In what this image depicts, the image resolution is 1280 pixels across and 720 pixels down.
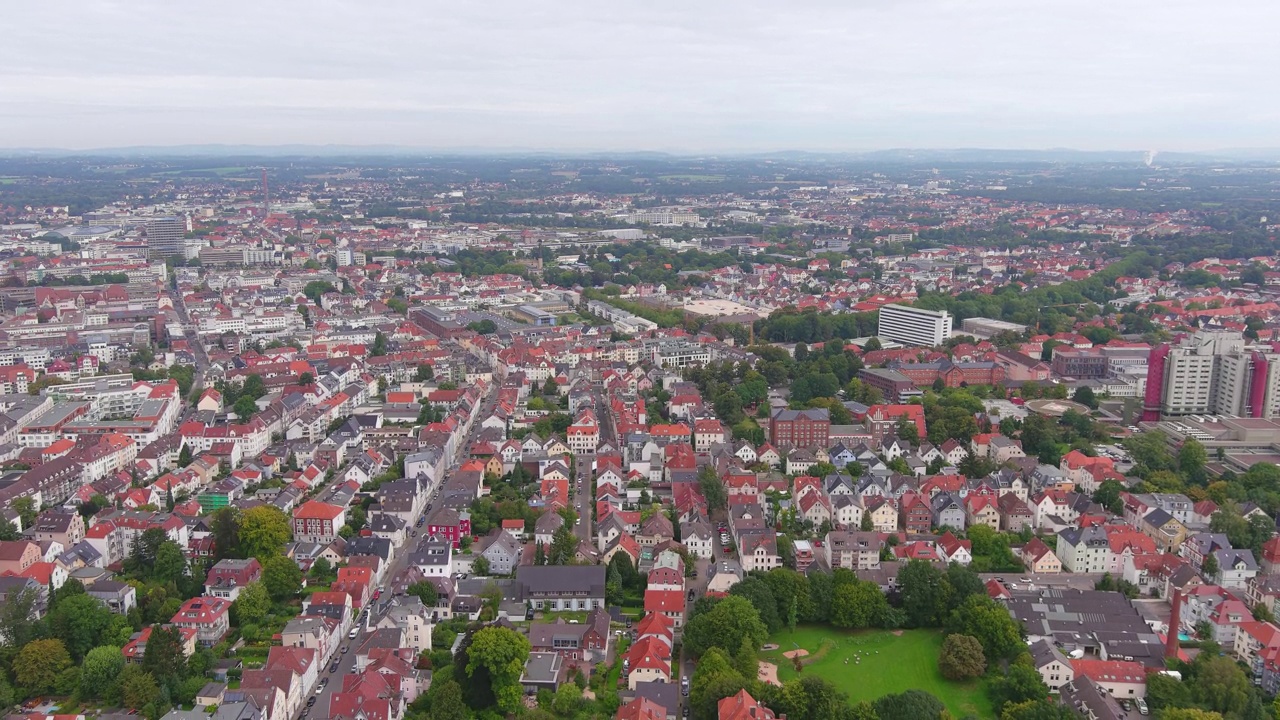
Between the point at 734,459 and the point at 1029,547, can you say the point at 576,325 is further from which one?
the point at 1029,547

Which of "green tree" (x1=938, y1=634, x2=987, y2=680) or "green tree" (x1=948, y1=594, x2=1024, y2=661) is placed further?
"green tree" (x1=948, y1=594, x2=1024, y2=661)

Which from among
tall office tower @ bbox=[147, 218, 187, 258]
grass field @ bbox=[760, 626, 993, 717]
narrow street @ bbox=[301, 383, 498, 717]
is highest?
tall office tower @ bbox=[147, 218, 187, 258]

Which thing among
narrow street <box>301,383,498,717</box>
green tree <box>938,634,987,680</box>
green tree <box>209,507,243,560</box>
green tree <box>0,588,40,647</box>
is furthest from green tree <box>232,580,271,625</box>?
green tree <box>938,634,987,680</box>

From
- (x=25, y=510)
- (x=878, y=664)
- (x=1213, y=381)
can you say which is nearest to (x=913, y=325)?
(x=1213, y=381)

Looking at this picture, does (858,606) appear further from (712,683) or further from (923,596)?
(712,683)

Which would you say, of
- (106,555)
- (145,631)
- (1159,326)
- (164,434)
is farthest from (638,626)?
(1159,326)

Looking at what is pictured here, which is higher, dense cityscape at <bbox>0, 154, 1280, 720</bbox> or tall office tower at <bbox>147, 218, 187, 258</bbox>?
tall office tower at <bbox>147, 218, 187, 258</bbox>

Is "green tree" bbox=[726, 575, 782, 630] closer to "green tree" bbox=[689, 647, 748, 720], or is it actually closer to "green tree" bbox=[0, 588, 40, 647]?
"green tree" bbox=[689, 647, 748, 720]
